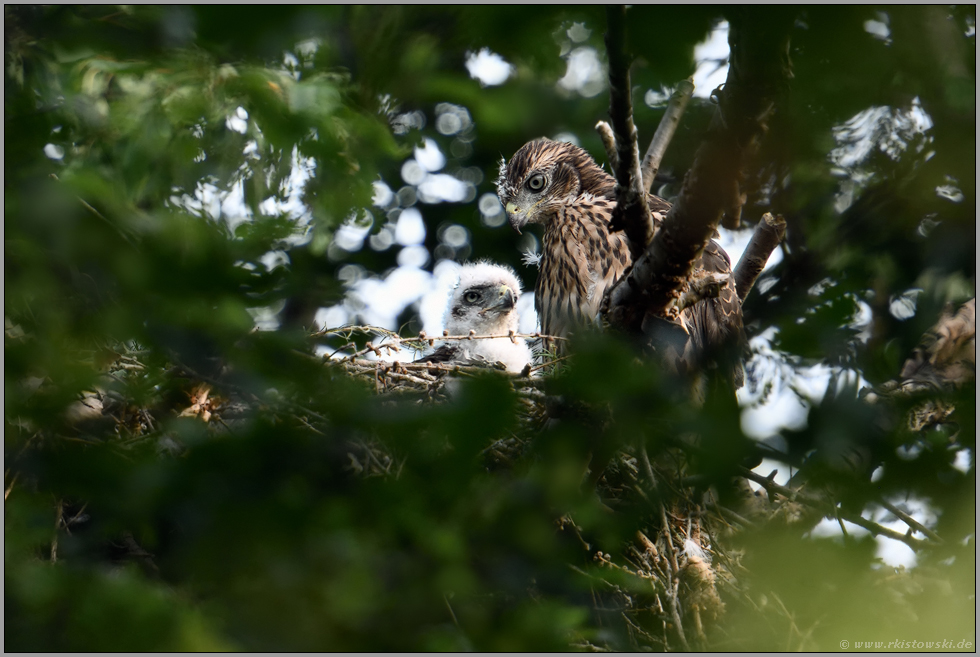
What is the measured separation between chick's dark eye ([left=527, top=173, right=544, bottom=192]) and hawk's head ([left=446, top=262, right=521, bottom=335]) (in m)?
0.65

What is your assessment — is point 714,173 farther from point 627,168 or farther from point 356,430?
point 356,430

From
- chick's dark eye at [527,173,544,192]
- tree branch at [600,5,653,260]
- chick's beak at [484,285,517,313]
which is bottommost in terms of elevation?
tree branch at [600,5,653,260]

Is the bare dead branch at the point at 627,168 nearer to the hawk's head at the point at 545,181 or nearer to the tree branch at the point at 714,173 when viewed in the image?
the tree branch at the point at 714,173

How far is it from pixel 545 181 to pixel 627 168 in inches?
87.6

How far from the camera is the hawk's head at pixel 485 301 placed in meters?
4.70

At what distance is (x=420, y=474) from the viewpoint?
1.17 meters

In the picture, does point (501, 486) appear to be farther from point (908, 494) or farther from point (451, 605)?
point (908, 494)

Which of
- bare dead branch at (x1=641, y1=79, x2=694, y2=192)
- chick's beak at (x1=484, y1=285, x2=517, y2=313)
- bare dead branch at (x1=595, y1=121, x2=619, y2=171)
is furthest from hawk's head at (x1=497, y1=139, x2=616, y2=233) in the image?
bare dead branch at (x1=595, y1=121, x2=619, y2=171)

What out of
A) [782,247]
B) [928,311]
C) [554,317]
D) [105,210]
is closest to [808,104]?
[928,311]

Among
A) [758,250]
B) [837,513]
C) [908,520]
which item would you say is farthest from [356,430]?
[758,250]

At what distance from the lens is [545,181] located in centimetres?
434

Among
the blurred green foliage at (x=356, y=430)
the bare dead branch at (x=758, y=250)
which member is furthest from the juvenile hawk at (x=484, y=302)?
the blurred green foliage at (x=356, y=430)

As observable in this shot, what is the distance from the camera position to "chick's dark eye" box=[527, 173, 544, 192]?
4.34 meters

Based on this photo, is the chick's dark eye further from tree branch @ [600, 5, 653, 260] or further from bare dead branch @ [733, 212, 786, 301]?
tree branch @ [600, 5, 653, 260]
